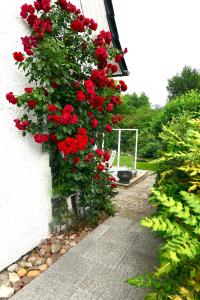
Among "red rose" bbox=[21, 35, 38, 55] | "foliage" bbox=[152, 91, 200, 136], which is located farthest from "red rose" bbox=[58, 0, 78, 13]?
"foliage" bbox=[152, 91, 200, 136]

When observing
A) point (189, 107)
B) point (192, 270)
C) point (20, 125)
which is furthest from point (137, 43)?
point (192, 270)

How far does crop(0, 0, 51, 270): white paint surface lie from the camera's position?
2838mm

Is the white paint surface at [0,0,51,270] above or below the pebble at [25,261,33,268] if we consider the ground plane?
above

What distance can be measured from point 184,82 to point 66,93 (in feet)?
85.5

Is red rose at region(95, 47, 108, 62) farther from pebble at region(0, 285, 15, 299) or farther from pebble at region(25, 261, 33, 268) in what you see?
pebble at region(0, 285, 15, 299)

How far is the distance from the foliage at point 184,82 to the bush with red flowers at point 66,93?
24.1 m

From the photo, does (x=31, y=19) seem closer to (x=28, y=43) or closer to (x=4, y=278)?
(x=28, y=43)

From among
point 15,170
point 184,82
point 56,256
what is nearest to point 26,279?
point 56,256

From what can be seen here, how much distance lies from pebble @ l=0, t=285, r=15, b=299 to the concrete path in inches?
3.2

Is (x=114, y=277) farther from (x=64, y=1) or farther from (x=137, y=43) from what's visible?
(x=137, y=43)

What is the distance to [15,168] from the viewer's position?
3.03 metres

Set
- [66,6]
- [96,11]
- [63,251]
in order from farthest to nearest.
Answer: [96,11] < [63,251] < [66,6]

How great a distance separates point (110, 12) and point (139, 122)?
12.6 m

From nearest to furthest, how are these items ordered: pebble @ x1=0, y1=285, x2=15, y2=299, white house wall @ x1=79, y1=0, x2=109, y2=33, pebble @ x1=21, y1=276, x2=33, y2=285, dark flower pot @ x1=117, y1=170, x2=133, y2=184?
pebble @ x1=0, y1=285, x2=15, y2=299, pebble @ x1=21, y1=276, x2=33, y2=285, white house wall @ x1=79, y1=0, x2=109, y2=33, dark flower pot @ x1=117, y1=170, x2=133, y2=184
